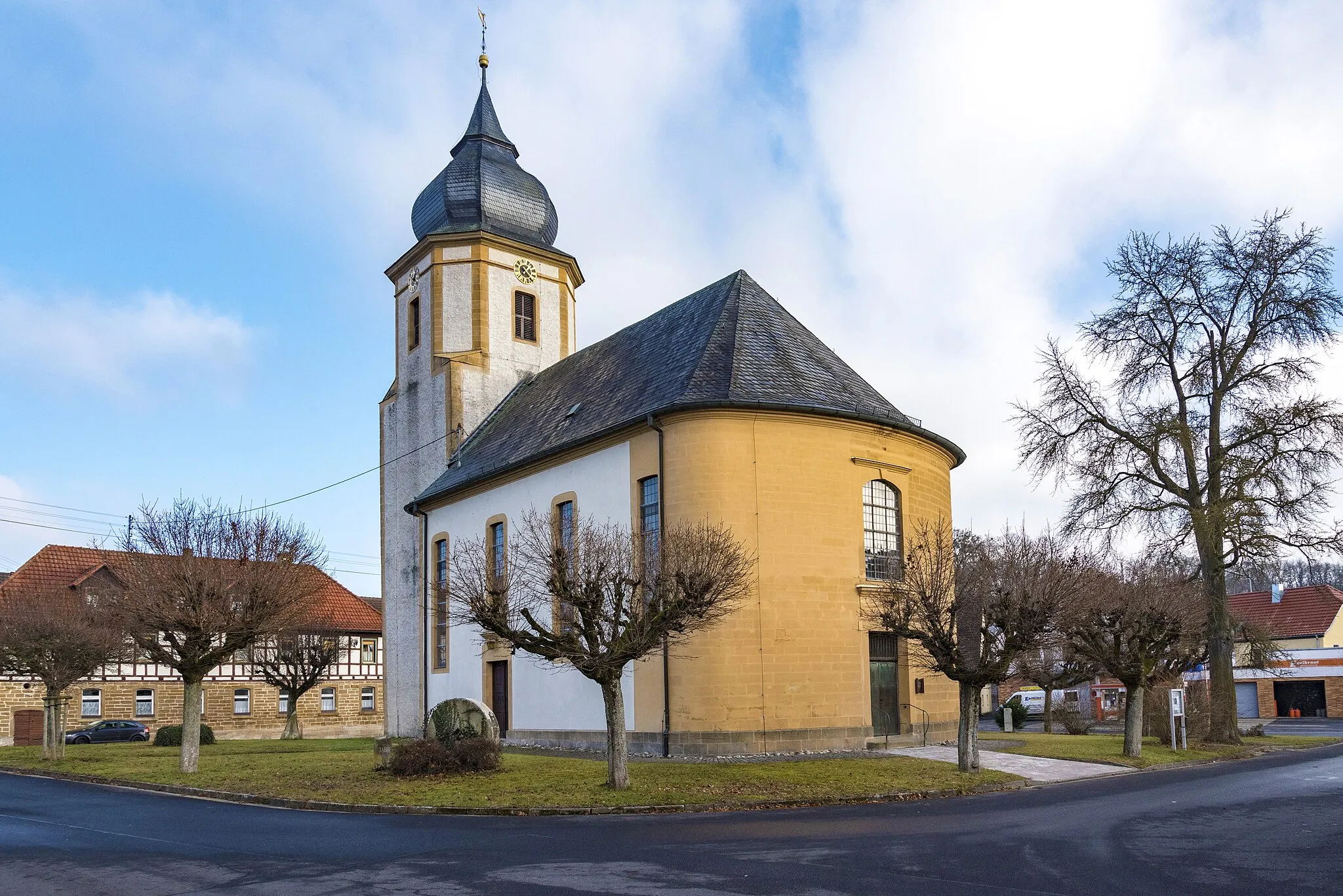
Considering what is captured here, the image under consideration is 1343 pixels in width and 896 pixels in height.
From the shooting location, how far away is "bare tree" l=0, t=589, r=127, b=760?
26828 mm

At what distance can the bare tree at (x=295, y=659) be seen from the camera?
4000cm

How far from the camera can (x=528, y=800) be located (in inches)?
605

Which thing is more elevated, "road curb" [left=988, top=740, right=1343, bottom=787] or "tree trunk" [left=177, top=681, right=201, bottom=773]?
"tree trunk" [left=177, top=681, right=201, bottom=773]

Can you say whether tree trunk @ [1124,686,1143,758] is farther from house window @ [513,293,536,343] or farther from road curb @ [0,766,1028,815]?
house window @ [513,293,536,343]

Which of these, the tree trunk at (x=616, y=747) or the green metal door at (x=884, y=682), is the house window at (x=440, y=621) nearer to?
the green metal door at (x=884, y=682)

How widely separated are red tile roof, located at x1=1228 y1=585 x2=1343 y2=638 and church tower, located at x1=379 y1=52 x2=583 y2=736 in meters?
35.2

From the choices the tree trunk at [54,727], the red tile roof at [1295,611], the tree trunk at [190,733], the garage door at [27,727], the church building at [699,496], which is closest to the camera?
the tree trunk at [190,733]

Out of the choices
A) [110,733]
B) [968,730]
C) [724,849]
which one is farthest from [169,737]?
[724,849]

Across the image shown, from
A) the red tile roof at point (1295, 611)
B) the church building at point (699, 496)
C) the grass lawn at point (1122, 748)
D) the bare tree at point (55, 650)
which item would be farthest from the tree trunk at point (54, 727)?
the red tile roof at point (1295, 611)

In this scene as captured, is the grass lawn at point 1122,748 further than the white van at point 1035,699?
No

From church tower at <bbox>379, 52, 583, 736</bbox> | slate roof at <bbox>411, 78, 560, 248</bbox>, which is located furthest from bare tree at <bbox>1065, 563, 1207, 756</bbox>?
slate roof at <bbox>411, 78, 560, 248</bbox>

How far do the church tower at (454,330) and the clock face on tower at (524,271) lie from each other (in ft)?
0.10

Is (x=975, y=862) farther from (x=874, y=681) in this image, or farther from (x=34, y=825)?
(x=874, y=681)

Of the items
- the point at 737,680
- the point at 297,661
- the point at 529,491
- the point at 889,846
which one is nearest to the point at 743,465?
the point at 737,680
